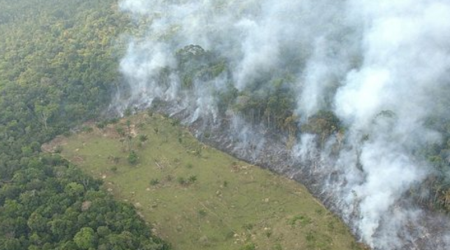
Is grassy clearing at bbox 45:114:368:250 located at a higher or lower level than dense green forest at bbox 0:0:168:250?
lower

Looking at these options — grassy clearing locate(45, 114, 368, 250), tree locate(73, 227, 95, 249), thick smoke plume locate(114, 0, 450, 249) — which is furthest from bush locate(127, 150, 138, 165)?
tree locate(73, 227, 95, 249)

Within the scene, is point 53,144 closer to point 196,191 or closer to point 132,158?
point 132,158

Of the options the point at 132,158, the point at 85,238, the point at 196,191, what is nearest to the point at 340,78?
the point at 196,191

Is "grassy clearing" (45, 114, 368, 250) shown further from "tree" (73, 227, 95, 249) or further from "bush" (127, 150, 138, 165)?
"tree" (73, 227, 95, 249)

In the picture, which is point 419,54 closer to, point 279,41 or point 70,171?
point 279,41

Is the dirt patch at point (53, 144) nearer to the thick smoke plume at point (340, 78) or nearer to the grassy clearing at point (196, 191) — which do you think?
the grassy clearing at point (196, 191)

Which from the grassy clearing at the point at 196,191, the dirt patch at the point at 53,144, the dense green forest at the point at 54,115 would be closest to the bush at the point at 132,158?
the grassy clearing at the point at 196,191
